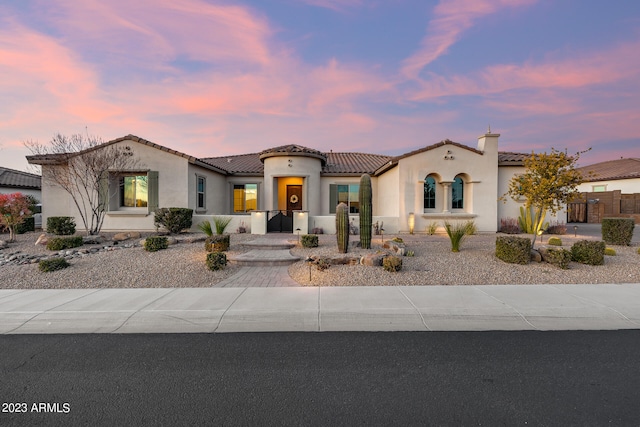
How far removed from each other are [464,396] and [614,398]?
4.81 ft

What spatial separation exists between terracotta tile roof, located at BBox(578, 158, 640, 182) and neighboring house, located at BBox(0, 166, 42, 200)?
147 ft

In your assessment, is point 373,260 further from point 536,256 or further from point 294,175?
point 294,175

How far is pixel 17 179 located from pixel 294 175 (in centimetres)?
2297

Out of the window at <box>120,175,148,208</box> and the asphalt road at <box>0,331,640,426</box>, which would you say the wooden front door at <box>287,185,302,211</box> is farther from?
the asphalt road at <box>0,331,640,426</box>

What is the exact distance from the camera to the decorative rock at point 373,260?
7859mm

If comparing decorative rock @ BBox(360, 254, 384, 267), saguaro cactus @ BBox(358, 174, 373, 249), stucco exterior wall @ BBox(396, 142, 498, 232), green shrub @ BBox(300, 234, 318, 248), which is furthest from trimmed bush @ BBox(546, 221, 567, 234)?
green shrub @ BBox(300, 234, 318, 248)

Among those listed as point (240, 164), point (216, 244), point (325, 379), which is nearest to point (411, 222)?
point (216, 244)

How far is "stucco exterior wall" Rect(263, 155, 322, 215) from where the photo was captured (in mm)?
16578

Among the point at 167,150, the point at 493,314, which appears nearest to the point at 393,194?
the point at 493,314

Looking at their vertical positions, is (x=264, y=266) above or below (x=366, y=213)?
below

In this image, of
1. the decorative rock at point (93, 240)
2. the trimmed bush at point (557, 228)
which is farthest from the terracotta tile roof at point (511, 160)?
the decorative rock at point (93, 240)

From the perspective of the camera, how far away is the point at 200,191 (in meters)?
15.7

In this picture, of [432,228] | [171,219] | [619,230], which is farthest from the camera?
[432,228]

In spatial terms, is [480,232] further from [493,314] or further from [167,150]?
[167,150]
